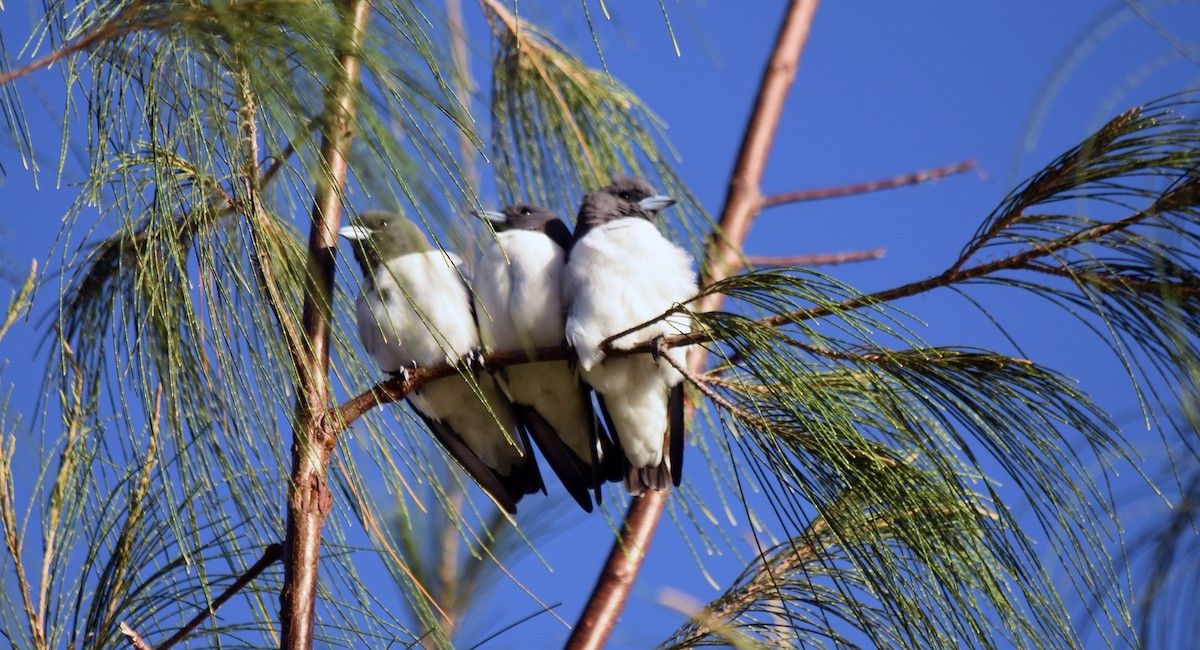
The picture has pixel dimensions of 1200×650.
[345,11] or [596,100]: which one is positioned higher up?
[596,100]

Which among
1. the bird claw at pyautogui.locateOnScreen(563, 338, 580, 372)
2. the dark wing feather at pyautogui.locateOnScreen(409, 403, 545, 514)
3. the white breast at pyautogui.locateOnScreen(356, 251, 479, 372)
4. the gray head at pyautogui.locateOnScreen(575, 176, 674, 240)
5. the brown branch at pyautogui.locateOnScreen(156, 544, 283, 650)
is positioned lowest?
the brown branch at pyautogui.locateOnScreen(156, 544, 283, 650)

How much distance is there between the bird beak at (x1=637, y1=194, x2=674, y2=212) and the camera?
11.5 ft

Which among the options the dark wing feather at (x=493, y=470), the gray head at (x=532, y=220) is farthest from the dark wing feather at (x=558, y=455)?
the gray head at (x=532, y=220)

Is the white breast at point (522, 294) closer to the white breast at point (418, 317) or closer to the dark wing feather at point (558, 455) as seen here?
the white breast at point (418, 317)

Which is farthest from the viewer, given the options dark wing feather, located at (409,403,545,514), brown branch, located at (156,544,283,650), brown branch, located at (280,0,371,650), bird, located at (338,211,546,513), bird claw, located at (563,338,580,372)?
dark wing feather, located at (409,403,545,514)

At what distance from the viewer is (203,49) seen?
1.86 m

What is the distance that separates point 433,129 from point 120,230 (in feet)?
2.41

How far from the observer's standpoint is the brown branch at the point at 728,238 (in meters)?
3.38

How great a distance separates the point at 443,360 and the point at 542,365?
0.89 ft

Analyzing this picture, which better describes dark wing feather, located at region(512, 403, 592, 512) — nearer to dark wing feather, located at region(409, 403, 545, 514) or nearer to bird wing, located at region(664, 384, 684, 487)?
dark wing feather, located at region(409, 403, 545, 514)

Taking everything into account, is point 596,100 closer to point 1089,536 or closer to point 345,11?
point 345,11

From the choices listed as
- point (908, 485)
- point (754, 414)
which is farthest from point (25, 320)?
point (908, 485)

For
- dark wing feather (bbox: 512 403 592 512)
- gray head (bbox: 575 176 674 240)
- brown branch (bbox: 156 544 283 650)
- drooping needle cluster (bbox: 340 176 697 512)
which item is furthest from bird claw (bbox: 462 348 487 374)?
brown branch (bbox: 156 544 283 650)

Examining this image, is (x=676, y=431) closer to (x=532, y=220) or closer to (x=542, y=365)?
(x=542, y=365)
